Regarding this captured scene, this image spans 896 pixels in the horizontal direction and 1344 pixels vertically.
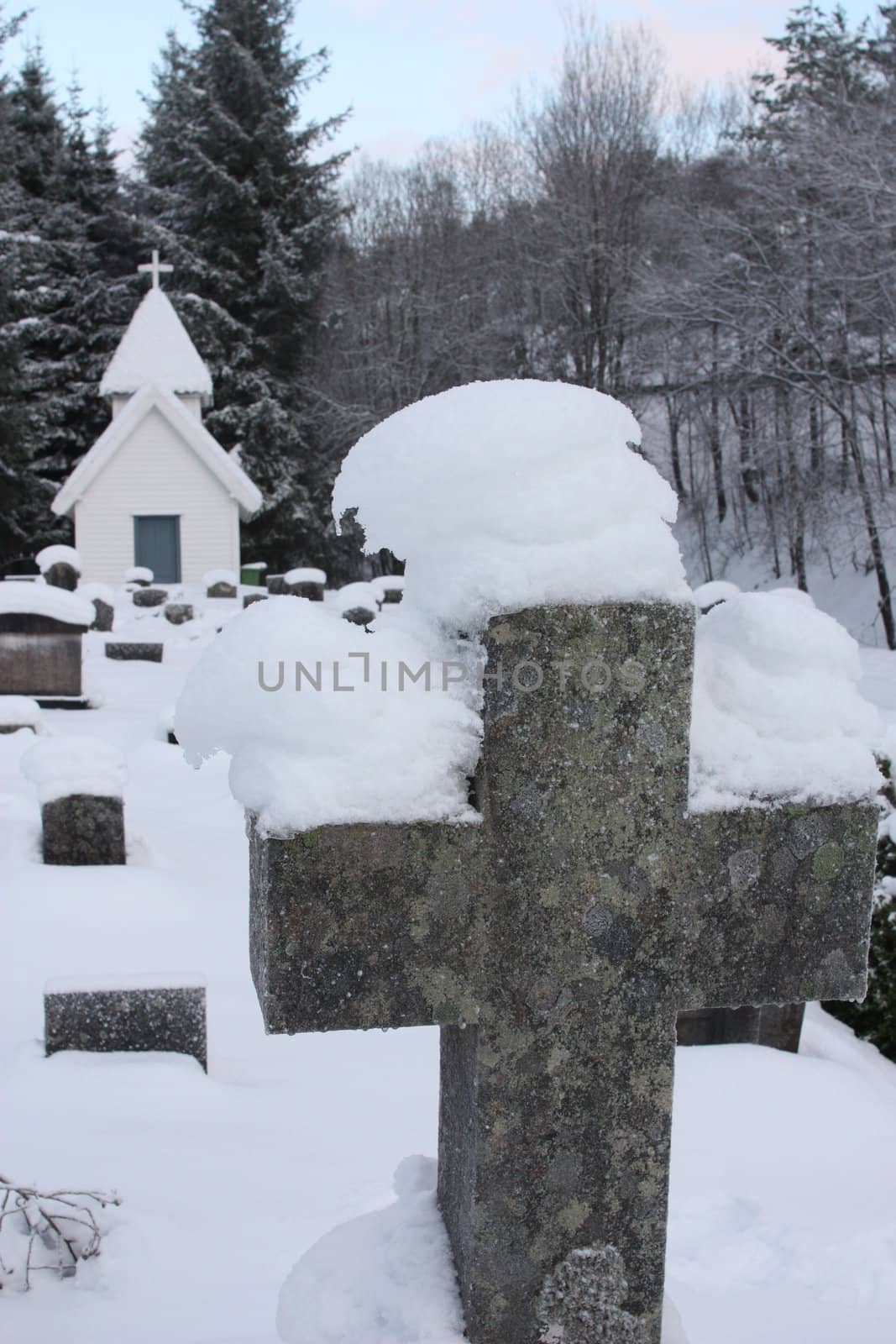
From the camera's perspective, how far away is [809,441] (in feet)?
62.6

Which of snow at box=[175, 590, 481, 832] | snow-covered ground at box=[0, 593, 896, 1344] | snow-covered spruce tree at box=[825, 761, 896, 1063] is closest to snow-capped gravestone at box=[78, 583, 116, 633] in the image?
snow-covered ground at box=[0, 593, 896, 1344]

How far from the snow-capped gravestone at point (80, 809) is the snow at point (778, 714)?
615cm

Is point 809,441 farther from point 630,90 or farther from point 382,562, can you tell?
point 382,562

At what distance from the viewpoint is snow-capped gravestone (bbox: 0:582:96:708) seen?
13953 mm

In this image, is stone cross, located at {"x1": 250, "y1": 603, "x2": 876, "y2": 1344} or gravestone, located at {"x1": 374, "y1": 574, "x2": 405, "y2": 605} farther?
gravestone, located at {"x1": 374, "y1": 574, "x2": 405, "y2": 605}

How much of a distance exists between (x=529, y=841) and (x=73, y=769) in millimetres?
6454

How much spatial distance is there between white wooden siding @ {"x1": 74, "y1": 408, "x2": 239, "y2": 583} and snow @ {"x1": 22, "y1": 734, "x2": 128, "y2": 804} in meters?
18.5

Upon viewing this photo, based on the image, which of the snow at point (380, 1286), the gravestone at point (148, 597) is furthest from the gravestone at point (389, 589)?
the snow at point (380, 1286)

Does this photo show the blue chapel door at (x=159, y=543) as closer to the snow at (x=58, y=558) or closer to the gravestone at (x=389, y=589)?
the snow at (x=58, y=558)

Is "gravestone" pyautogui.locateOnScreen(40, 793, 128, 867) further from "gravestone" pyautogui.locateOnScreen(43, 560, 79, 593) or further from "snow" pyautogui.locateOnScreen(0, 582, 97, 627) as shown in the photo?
"gravestone" pyautogui.locateOnScreen(43, 560, 79, 593)

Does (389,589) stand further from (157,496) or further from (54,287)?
(54,287)

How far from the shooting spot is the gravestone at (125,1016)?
15.8 feet

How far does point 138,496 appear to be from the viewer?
26.0 meters

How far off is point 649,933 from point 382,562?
109ft
